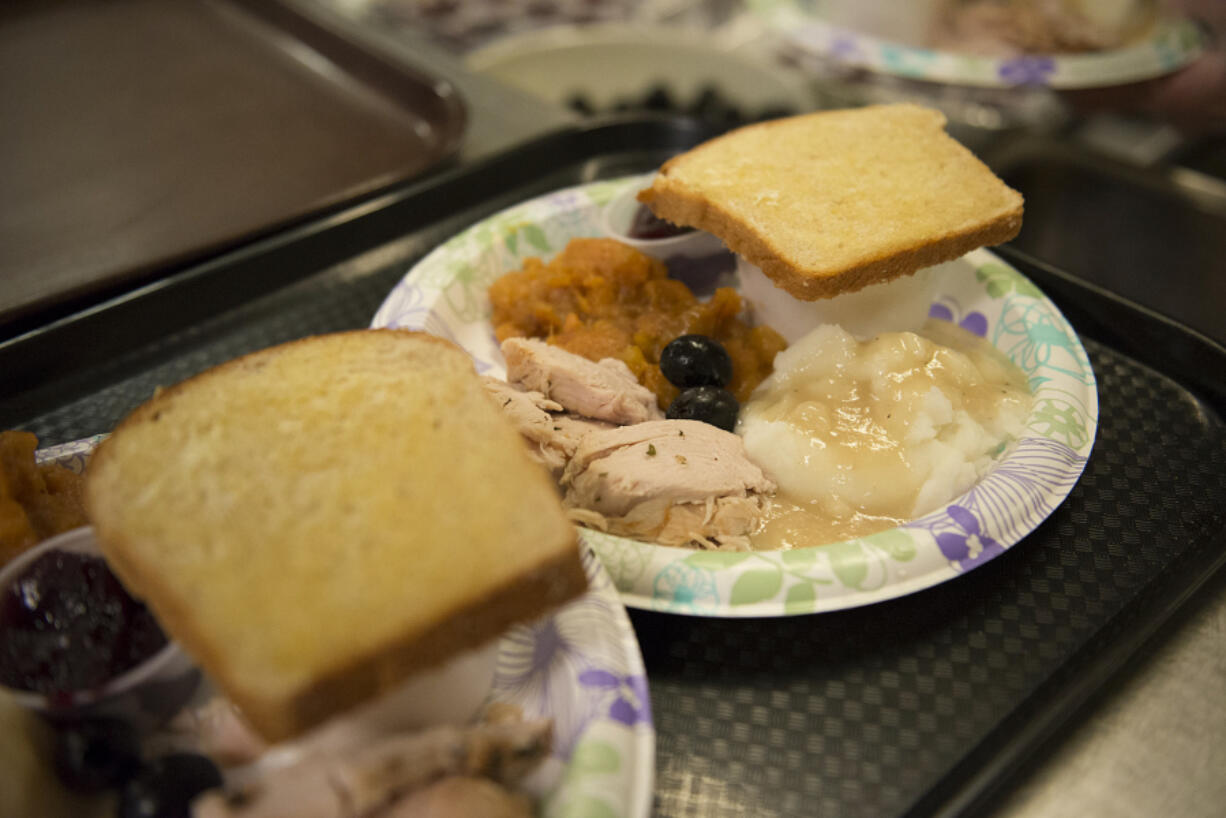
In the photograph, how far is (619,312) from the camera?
1.69 m

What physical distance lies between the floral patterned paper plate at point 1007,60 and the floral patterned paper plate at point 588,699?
6.78 ft

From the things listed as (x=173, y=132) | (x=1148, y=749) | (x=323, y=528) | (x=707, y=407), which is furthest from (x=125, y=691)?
(x=173, y=132)

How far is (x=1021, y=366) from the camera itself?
1.58 m

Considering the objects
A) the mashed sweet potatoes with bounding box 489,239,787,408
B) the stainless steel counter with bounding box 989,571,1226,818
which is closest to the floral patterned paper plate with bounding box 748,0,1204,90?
the mashed sweet potatoes with bounding box 489,239,787,408

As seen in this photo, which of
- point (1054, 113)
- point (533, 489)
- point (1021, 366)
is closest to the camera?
point (533, 489)

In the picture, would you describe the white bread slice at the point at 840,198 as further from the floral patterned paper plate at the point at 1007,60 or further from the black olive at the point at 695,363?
the floral patterned paper plate at the point at 1007,60

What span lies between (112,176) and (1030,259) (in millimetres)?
2313

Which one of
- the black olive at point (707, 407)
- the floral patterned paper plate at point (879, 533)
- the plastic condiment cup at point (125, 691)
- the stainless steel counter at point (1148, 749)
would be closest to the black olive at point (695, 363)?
the black olive at point (707, 407)

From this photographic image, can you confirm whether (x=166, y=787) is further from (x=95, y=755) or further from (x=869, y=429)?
(x=869, y=429)

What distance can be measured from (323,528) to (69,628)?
30cm

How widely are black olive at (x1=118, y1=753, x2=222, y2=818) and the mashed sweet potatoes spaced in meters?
0.96

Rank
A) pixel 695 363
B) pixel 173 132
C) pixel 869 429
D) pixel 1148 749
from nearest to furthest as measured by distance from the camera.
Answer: pixel 1148 749 → pixel 869 429 → pixel 695 363 → pixel 173 132

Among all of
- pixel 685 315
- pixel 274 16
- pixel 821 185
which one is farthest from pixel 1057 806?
pixel 274 16

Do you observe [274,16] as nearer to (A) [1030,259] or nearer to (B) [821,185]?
(B) [821,185]
